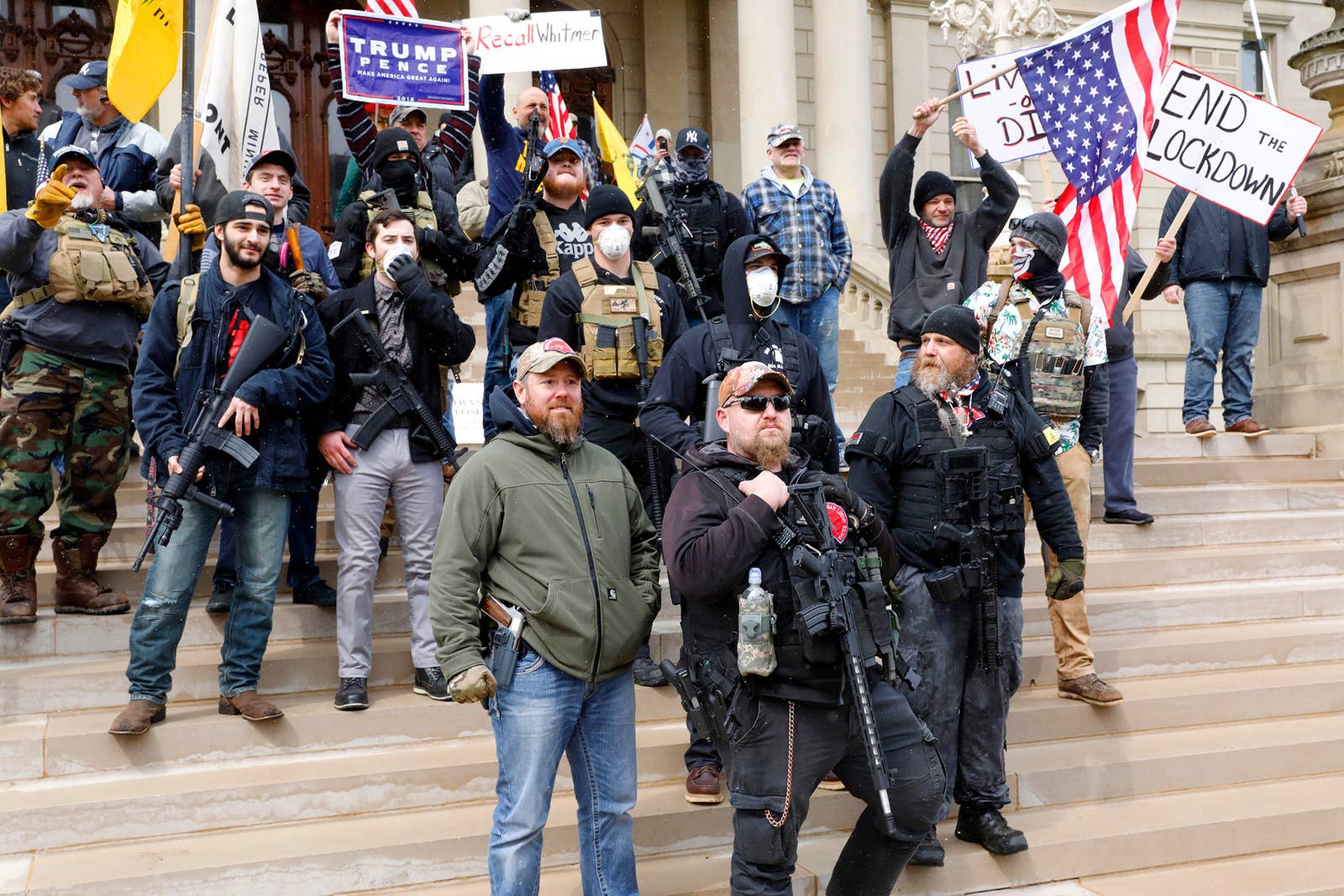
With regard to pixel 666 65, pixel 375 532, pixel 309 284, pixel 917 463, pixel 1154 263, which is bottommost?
pixel 375 532

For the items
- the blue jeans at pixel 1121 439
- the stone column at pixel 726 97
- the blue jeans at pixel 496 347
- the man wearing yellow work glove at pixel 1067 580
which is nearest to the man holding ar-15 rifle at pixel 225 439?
the blue jeans at pixel 496 347

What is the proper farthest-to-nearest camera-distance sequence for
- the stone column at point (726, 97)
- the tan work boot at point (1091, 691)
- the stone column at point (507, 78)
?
1. the stone column at point (726, 97)
2. the stone column at point (507, 78)
3. the tan work boot at point (1091, 691)

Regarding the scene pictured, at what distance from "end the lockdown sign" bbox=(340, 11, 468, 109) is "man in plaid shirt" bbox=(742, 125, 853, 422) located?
1978 millimetres

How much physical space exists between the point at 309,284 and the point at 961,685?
3.69 m

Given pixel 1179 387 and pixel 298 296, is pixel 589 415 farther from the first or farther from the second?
pixel 1179 387

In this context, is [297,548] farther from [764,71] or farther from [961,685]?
[764,71]

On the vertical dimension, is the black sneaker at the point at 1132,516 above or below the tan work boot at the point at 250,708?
above

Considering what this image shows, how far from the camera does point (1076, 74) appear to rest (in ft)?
27.6

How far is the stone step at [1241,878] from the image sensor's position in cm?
558

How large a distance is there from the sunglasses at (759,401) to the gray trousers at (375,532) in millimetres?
2202

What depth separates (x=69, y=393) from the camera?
21.3ft

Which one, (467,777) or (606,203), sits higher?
(606,203)

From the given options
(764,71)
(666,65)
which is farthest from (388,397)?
(666,65)

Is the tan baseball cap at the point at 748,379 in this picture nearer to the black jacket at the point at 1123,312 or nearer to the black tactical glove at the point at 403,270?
the black tactical glove at the point at 403,270
